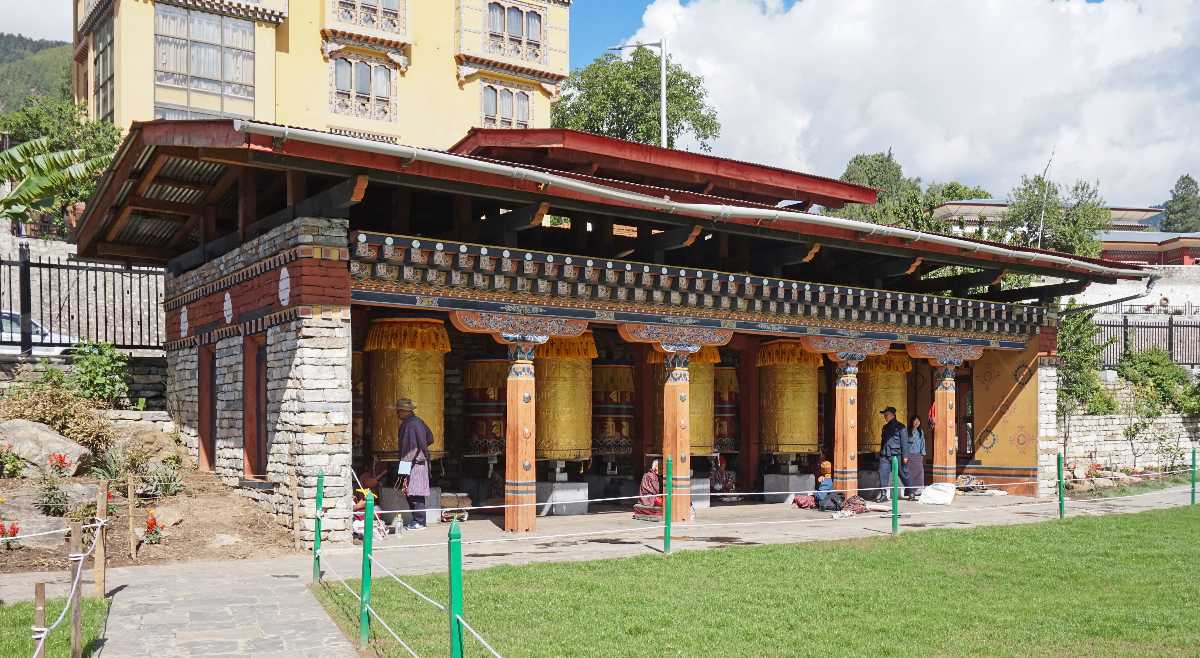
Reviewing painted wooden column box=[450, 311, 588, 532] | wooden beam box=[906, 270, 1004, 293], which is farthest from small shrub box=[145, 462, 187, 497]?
wooden beam box=[906, 270, 1004, 293]

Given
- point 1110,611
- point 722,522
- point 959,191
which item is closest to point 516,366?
point 722,522

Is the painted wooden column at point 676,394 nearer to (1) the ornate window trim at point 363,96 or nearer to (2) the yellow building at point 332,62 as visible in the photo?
(2) the yellow building at point 332,62

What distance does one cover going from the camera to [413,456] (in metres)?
14.5

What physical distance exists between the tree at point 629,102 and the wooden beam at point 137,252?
2775 cm

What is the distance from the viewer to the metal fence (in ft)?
101

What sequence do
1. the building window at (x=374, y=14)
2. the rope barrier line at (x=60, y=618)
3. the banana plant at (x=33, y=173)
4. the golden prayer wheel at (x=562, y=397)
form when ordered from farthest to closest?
1. the building window at (x=374, y=14)
2. the golden prayer wheel at (x=562, y=397)
3. the banana plant at (x=33, y=173)
4. the rope barrier line at (x=60, y=618)

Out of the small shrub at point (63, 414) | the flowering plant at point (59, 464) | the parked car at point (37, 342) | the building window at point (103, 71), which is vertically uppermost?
the building window at point (103, 71)

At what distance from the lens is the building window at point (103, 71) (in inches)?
1347

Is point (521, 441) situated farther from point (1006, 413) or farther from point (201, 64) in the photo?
point (201, 64)

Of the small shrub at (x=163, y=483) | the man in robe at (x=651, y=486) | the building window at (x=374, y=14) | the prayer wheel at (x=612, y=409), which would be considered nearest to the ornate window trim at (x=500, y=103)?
the building window at (x=374, y=14)

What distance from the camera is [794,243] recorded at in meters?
17.5

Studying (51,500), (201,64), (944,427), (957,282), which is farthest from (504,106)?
(51,500)

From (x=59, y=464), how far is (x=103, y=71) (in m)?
25.2

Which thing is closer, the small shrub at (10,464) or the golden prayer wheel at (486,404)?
the small shrub at (10,464)
